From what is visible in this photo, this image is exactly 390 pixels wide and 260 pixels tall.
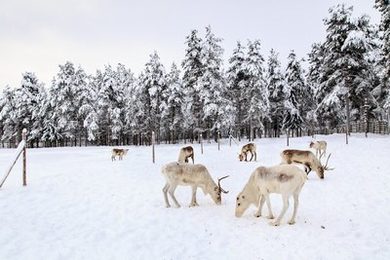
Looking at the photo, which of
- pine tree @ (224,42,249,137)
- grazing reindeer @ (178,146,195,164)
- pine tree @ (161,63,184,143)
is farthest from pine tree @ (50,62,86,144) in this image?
grazing reindeer @ (178,146,195,164)

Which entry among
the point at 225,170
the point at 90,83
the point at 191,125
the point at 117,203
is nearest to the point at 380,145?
the point at 225,170

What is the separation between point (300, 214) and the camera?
8414 mm

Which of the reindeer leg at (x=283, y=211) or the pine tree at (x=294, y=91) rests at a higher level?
the pine tree at (x=294, y=91)

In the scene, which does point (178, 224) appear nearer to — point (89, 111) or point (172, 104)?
point (172, 104)

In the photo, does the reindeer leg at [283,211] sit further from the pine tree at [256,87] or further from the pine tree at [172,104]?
the pine tree at [172,104]

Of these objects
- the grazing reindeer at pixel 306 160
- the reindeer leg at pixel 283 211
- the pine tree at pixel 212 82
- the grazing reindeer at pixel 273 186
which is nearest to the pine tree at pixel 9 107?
the pine tree at pixel 212 82

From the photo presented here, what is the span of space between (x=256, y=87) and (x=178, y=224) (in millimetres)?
30458

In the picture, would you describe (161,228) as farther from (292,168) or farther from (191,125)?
(191,125)

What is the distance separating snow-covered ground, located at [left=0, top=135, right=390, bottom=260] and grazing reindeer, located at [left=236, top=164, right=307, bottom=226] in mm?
353

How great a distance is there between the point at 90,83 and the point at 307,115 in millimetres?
33088

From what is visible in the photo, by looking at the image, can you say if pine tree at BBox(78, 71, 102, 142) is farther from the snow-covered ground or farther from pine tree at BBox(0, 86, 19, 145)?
the snow-covered ground

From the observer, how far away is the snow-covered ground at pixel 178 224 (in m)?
6.32

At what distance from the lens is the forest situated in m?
31.2

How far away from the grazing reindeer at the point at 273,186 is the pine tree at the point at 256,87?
28.2m
